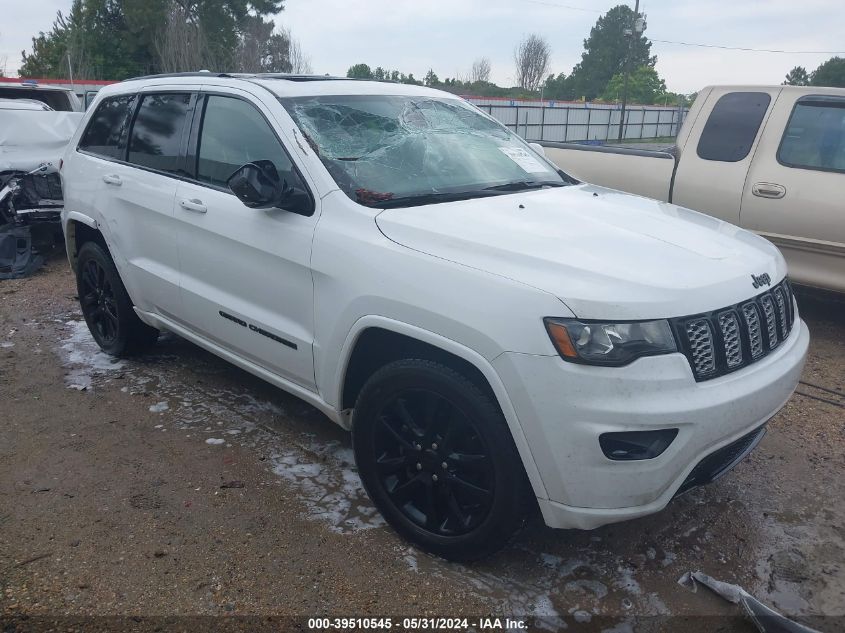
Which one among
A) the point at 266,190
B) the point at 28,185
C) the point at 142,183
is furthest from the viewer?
the point at 28,185

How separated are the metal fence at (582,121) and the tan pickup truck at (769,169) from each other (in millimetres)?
21983

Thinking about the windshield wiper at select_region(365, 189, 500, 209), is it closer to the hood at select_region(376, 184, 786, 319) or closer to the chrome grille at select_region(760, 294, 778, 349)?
the hood at select_region(376, 184, 786, 319)

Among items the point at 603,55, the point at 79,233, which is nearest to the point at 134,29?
the point at 79,233

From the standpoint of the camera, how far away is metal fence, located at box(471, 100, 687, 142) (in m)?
32.1

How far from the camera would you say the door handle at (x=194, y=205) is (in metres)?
3.76

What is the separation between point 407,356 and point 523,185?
119 cm

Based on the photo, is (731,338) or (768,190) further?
(768,190)

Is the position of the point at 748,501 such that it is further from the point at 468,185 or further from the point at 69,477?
the point at 69,477

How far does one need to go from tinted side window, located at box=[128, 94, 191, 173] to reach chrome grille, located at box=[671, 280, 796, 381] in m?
2.96

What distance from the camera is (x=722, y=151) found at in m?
5.80

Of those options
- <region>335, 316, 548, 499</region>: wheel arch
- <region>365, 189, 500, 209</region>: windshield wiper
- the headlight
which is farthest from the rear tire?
the headlight

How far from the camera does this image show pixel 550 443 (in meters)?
2.44

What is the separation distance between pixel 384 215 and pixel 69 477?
208 centimetres

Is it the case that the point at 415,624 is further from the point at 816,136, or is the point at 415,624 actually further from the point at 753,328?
Answer: the point at 816,136
